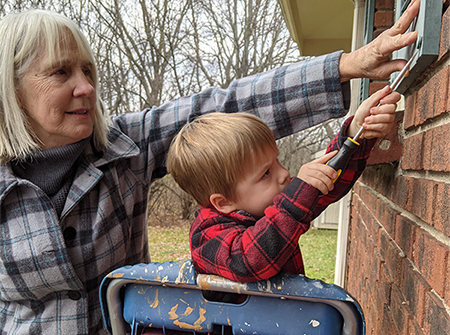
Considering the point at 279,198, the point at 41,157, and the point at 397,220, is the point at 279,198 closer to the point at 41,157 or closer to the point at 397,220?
the point at 397,220

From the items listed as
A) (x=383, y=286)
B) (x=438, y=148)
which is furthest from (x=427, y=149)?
(x=383, y=286)

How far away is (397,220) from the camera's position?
1.21 meters

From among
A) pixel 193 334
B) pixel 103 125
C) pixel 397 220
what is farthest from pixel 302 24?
pixel 193 334

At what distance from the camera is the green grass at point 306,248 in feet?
23.8

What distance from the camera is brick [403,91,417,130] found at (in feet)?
3.66

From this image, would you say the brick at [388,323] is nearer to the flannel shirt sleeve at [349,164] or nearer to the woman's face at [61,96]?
the flannel shirt sleeve at [349,164]

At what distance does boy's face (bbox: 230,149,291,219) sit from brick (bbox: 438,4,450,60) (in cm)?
54

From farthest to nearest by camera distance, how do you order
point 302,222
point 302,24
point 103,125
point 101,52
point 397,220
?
1. point 101,52
2. point 302,24
3. point 103,125
4. point 397,220
5. point 302,222

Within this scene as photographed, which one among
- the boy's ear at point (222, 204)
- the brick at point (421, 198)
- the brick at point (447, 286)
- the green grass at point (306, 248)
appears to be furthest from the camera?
the green grass at point (306, 248)

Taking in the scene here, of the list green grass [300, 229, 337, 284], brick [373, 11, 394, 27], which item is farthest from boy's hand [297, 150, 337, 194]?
green grass [300, 229, 337, 284]

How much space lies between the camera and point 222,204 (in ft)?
4.09

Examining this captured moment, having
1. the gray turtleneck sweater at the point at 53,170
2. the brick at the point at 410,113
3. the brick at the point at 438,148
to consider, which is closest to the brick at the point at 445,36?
the brick at the point at 438,148

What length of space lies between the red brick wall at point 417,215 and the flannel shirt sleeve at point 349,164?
4.8 inches

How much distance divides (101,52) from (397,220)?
953cm
